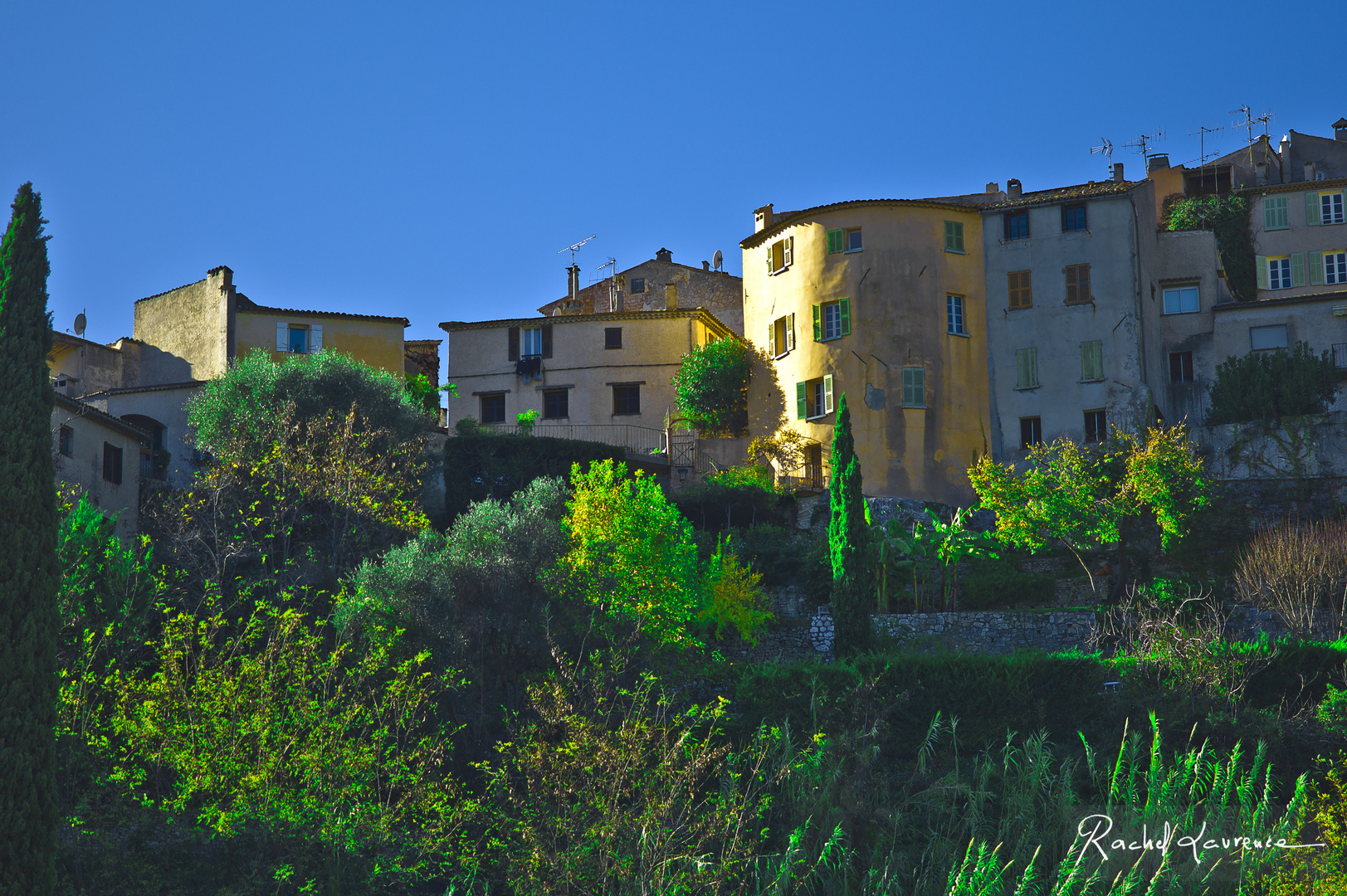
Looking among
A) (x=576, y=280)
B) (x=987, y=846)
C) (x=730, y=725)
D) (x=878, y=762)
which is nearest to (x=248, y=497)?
(x=730, y=725)

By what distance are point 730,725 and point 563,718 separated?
7076 millimetres

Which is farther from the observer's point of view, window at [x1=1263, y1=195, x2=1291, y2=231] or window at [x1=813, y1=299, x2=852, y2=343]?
→ window at [x1=1263, y1=195, x2=1291, y2=231]

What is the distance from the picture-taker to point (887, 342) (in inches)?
1859

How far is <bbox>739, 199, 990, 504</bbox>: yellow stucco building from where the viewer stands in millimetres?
46250

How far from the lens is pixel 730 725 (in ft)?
90.5

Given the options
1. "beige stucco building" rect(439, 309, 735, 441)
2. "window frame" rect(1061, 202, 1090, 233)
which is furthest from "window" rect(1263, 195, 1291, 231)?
"beige stucco building" rect(439, 309, 735, 441)

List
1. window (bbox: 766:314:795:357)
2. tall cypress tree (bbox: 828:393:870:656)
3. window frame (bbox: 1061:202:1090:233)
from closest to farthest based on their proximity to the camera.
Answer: tall cypress tree (bbox: 828:393:870:656) < window frame (bbox: 1061:202:1090:233) < window (bbox: 766:314:795:357)

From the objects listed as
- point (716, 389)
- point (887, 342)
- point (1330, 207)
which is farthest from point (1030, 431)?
point (1330, 207)

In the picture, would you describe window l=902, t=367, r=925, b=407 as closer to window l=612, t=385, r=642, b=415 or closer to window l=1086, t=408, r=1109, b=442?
window l=1086, t=408, r=1109, b=442

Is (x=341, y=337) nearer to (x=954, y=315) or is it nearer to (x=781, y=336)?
(x=781, y=336)

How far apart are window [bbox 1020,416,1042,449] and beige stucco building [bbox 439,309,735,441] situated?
466 inches

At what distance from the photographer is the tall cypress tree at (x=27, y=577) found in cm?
1605

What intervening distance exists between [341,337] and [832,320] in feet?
60.3
